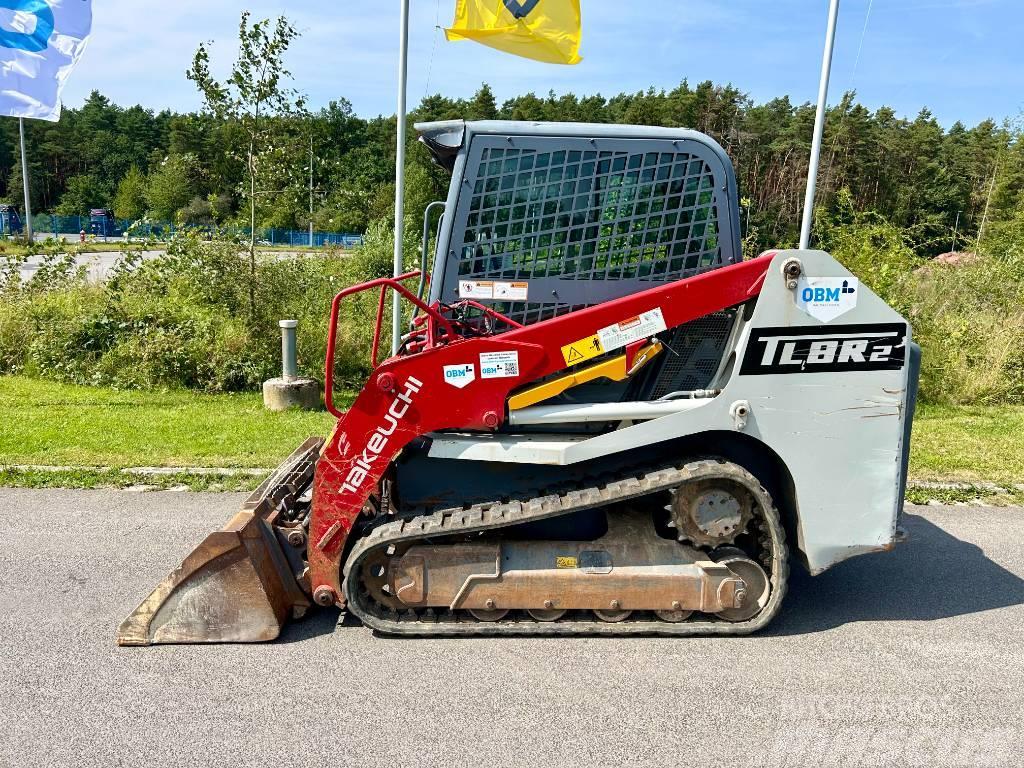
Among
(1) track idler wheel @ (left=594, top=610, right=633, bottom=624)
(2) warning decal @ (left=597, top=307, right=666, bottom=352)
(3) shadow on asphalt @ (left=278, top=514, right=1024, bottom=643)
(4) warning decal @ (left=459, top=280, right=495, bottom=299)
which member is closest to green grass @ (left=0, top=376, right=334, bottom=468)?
(3) shadow on asphalt @ (left=278, top=514, right=1024, bottom=643)

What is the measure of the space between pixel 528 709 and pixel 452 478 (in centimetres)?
136

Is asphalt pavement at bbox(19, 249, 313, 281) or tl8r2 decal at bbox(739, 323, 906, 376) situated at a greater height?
tl8r2 decal at bbox(739, 323, 906, 376)

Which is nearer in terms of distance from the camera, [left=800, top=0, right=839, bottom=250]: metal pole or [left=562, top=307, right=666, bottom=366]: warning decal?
[left=562, top=307, right=666, bottom=366]: warning decal

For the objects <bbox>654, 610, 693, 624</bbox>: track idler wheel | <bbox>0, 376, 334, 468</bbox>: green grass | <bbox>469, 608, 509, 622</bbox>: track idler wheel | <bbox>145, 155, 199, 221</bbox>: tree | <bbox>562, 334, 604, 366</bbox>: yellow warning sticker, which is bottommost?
<bbox>0, 376, 334, 468</bbox>: green grass

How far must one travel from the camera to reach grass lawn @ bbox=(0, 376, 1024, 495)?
730cm

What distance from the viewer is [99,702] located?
12.0 feet

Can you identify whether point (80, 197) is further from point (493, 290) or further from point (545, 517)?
point (545, 517)

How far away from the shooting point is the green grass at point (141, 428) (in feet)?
24.3

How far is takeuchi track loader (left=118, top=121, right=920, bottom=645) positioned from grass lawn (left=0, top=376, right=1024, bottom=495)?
9.84 feet

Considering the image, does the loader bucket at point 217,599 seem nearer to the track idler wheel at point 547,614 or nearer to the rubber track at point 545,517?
the rubber track at point 545,517

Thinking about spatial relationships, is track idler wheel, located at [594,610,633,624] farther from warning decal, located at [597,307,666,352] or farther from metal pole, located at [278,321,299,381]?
metal pole, located at [278,321,299,381]

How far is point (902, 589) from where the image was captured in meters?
4.93

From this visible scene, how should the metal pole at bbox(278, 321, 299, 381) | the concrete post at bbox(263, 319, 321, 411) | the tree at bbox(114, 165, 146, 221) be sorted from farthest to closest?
the tree at bbox(114, 165, 146, 221)
the metal pole at bbox(278, 321, 299, 381)
the concrete post at bbox(263, 319, 321, 411)

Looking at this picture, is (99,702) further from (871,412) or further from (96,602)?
(871,412)
